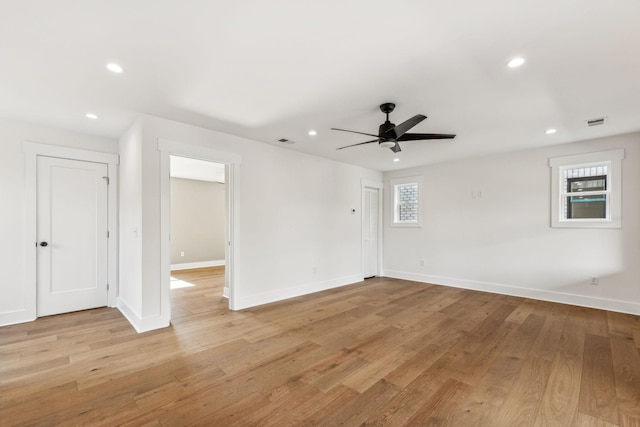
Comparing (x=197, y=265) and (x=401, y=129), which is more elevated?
(x=401, y=129)

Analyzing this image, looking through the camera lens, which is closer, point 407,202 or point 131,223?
point 131,223

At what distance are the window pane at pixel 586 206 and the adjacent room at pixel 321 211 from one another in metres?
0.03

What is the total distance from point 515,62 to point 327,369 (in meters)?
2.98

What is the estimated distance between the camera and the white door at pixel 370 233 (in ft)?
21.6

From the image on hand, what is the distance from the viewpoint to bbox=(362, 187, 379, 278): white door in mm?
6578

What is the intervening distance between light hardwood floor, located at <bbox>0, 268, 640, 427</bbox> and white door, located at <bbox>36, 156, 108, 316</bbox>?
0.30m

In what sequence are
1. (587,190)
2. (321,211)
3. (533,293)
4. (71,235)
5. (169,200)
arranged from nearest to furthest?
(169,200) < (71,235) < (587,190) < (533,293) < (321,211)

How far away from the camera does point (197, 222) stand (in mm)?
8258

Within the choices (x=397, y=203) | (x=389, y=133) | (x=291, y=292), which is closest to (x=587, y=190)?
(x=397, y=203)

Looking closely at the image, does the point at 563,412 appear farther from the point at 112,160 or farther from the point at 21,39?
the point at 112,160

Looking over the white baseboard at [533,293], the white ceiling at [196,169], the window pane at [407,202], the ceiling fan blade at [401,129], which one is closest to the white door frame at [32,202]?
the white ceiling at [196,169]

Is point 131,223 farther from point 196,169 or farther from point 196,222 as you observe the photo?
point 196,222

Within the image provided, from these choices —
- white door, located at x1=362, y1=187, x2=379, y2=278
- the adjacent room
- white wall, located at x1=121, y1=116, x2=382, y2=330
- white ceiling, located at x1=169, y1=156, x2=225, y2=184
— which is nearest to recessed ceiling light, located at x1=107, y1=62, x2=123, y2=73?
the adjacent room

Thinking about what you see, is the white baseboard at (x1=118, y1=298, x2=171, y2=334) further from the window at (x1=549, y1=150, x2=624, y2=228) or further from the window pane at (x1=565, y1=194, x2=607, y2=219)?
the window pane at (x1=565, y1=194, x2=607, y2=219)
